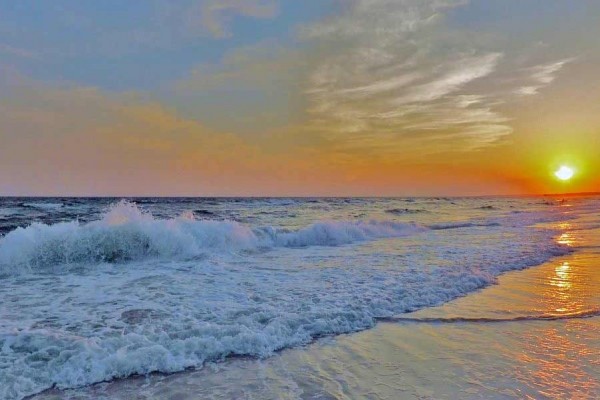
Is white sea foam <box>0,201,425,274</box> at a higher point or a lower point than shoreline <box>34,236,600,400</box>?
higher

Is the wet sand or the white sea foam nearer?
the wet sand

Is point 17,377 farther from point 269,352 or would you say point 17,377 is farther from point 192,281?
point 192,281

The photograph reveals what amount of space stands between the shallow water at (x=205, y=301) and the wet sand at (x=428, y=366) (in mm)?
37

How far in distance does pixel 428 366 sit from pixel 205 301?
3.94 meters

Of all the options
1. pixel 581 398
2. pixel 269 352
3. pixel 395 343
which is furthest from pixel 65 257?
pixel 581 398

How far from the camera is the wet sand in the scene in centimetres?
386

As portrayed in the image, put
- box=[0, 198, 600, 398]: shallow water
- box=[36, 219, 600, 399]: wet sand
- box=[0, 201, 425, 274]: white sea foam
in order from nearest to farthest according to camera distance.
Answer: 1. box=[36, 219, 600, 399]: wet sand
2. box=[0, 198, 600, 398]: shallow water
3. box=[0, 201, 425, 274]: white sea foam

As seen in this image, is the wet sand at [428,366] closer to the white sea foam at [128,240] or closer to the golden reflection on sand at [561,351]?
the golden reflection on sand at [561,351]

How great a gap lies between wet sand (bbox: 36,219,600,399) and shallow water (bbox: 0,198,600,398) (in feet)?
0.12

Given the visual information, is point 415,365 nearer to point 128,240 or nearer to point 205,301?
point 205,301

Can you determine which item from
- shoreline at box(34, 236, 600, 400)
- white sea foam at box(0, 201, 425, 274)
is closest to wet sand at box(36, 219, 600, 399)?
shoreline at box(34, 236, 600, 400)

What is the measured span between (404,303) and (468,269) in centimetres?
364

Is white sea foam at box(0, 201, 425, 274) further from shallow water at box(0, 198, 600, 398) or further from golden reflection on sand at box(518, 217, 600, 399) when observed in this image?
golden reflection on sand at box(518, 217, 600, 399)

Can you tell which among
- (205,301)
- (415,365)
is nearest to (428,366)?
(415,365)
